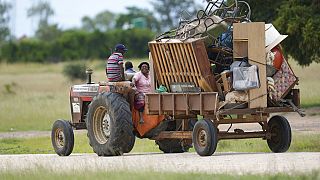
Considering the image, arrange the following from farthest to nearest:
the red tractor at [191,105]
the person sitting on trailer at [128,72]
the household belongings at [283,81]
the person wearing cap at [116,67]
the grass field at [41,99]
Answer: the grass field at [41,99] → the person sitting on trailer at [128,72] → the person wearing cap at [116,67] → the household belongings at [283,81] → the red tractor at [191,105]

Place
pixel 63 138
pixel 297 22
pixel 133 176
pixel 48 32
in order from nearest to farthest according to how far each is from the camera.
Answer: pixel 133 176 < pixel 63 138 < pixel 297 22 < pixel 48 32

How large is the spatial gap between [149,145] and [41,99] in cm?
2432

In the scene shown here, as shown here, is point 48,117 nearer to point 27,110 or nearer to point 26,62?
point 27,110

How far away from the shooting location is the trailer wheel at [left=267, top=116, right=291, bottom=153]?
850 inches

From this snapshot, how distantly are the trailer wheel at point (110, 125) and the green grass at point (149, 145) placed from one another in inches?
120

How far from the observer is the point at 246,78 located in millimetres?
20266

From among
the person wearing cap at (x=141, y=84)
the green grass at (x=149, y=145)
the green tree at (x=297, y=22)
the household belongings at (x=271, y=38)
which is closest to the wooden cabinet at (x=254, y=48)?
the household belongings at (x=271, y=38)

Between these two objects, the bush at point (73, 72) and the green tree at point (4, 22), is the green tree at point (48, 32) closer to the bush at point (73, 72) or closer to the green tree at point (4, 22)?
the green tree at point (4, 22)

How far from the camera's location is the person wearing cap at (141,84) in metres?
22.5

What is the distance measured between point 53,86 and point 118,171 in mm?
51752

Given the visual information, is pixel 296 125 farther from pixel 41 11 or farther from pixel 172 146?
pixel 41 11

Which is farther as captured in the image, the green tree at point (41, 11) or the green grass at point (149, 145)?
the green tree at point (41, 11)

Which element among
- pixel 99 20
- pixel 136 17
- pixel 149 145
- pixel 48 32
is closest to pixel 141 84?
pixel 149 145

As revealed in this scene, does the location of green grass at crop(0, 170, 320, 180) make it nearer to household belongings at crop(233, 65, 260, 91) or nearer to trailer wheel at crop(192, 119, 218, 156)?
trailer wheel at crop(192, 119, 218, 156)
